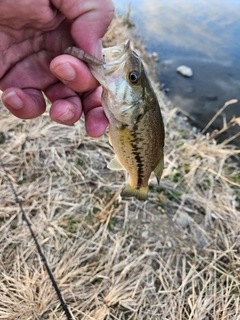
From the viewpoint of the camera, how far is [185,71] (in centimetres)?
845

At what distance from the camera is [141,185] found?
2.46 m

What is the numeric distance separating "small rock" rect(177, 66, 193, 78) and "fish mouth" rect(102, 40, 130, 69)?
6.87 metres

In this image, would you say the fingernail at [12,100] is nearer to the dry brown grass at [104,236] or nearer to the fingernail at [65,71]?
the fingernail at [65,71]

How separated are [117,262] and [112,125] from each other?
1567mm

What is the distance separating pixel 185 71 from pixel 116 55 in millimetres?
6916

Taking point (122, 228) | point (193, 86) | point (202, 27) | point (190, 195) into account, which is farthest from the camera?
point (202, 27)

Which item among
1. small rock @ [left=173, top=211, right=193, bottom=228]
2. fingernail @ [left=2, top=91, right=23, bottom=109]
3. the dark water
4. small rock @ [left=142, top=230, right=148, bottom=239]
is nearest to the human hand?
fingernail @ [left=2, top=91, right=23, bottom=109]

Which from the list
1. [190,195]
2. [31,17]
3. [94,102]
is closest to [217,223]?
[190,195]

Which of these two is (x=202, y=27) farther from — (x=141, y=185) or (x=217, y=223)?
(x=141, y=185)

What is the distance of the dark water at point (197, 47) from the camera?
7.77 meters

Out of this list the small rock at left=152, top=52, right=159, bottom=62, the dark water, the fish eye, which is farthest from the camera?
the small rock at left=152, top=52, right=159, bottom=62

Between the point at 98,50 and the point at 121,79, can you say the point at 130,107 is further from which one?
the point at 98,50

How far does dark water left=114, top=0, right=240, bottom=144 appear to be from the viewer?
7.77m

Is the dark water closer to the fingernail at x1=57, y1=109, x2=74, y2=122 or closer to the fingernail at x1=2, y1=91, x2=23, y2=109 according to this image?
the fingernail at x1=57, y1=109, x2=74, y2=122
